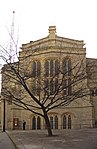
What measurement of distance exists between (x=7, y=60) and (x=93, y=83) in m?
34.6

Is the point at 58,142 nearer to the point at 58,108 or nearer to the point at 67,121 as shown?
the point at 67,121

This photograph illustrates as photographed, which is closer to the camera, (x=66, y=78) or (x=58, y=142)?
(x=58, y=142)

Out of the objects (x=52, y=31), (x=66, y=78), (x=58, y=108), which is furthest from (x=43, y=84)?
(x=52, y=31)

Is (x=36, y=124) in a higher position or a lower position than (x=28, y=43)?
lower

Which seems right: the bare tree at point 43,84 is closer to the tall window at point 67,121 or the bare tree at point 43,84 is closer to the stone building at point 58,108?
the stone building at point 58,108

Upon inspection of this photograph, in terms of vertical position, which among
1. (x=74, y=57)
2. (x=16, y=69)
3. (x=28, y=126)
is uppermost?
(x=74, y=57)

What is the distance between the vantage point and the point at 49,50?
58906mm

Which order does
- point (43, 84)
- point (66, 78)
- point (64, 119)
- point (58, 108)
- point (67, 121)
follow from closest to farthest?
point (43, 84)
point (66, 78)
point (67, 121)
point (64, 119)
point (58, 108)

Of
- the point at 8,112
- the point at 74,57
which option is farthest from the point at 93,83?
the point at 8,112

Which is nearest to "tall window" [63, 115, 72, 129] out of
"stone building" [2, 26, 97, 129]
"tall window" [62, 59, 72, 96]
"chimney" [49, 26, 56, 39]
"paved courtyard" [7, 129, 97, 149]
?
"stone building" [2, 26, 97, 129]

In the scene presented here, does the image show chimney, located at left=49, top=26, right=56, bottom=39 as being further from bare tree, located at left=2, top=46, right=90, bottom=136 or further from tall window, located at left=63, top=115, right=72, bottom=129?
bare tree, located at left=2, top=46, right=90, bottom=136

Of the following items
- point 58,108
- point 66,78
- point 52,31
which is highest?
point 52,31

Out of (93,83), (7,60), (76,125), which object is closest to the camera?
(7,60)

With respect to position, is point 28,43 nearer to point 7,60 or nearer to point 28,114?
point 28,114
